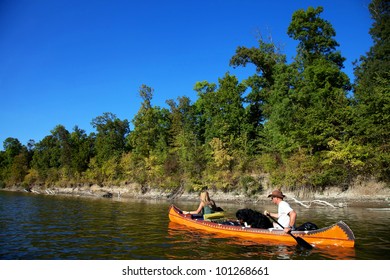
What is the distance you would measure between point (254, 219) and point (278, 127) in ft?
92.8

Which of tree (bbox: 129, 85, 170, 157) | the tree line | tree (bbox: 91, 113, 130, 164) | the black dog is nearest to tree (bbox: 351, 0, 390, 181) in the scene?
the tree line

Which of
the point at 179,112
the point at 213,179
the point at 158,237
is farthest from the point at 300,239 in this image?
the point at 179,112

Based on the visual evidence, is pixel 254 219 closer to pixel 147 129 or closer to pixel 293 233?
pixel 293 233

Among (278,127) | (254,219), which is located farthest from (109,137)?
(254,219)

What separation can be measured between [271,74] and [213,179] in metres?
19.7

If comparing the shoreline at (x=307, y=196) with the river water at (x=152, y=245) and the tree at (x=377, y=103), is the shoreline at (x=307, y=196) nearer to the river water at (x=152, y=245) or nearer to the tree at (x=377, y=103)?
the tree at (x=377, y=103)

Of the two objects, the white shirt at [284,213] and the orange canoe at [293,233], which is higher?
the white shirt at [284,213]

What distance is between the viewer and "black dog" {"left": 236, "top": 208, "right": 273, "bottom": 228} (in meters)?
13.2

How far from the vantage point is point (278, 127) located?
4012cm

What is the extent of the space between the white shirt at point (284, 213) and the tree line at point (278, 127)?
2002cm

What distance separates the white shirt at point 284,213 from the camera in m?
11.6

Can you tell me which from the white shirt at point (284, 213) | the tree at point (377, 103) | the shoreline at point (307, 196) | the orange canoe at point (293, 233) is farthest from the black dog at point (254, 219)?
the tree at point (377, 103)

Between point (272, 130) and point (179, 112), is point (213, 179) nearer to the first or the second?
point (272, 130)

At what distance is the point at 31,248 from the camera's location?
431 inches
